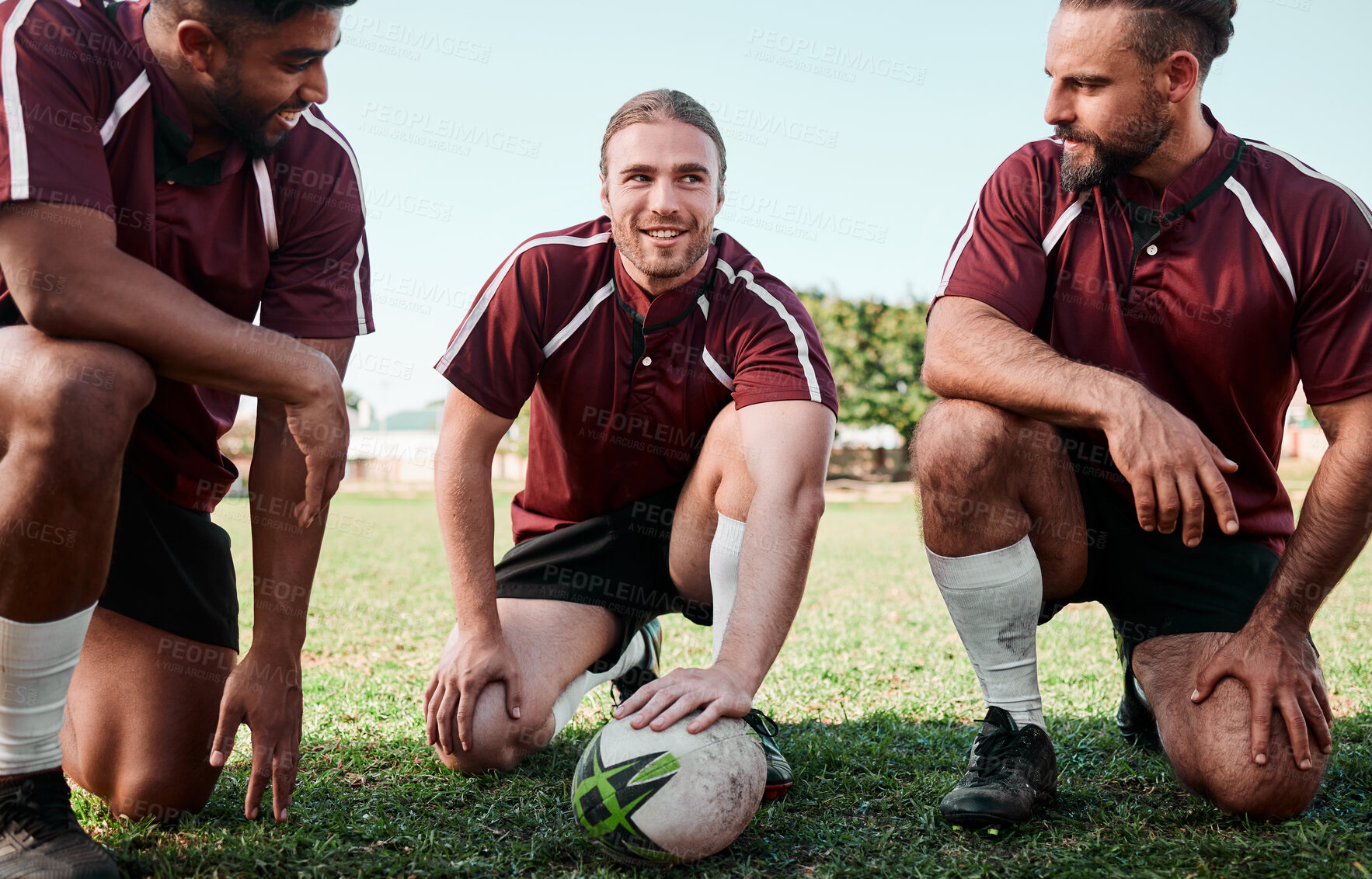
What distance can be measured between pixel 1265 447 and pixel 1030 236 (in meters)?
1.00

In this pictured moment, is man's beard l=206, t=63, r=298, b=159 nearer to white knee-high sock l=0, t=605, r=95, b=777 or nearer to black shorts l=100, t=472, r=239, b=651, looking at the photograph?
black shorts l=100, t=472, r=239, b=651

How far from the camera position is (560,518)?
145 inches

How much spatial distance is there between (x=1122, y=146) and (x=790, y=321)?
1119 mm

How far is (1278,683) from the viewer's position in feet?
8.11

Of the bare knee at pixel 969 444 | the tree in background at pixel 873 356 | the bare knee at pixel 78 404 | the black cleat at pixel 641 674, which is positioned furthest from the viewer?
the tree in background at pixel 873 356

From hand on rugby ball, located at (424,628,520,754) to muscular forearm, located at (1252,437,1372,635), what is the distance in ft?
7.19

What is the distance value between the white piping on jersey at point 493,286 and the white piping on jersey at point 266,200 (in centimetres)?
69

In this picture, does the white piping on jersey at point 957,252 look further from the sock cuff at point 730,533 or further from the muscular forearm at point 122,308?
the muscular forearm at point 122,308

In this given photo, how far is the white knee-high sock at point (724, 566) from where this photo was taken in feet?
9.92

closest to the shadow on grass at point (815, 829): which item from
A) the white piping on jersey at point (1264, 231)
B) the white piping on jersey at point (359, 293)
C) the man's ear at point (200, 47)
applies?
the white piping on jersey at point (359, 293)

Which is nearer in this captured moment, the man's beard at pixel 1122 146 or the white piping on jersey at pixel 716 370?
the man's beard at pixel 1122 146

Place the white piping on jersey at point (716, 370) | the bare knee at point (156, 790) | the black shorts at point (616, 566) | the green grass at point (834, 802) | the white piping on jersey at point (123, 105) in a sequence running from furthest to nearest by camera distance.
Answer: the black shorts at point (616, 566)
the white piping on jersey at point (716, 370)
the bare knee at point (156, 790)
the white piping on jersey at point (123, 105)
the green grass at point (834, 802)

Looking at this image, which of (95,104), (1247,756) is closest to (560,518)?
(95,104)

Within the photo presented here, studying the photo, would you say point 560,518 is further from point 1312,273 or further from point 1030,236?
point 1312,273
